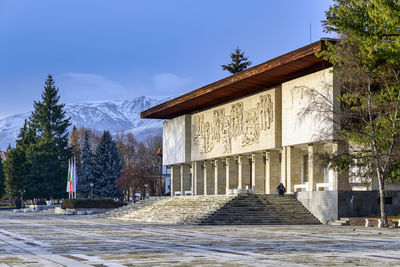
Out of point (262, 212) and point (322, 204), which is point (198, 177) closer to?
point (262, 212)

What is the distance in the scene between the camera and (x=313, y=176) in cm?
3612

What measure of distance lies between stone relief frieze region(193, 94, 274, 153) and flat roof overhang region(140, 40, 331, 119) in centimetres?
99

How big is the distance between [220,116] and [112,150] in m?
32.6

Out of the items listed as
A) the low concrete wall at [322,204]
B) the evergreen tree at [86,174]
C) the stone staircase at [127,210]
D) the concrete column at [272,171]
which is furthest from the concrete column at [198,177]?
the evergreen tree at [86,174]

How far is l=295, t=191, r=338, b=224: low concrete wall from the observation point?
32.7 meters

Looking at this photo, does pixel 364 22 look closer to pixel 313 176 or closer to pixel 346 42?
pixel 346 42

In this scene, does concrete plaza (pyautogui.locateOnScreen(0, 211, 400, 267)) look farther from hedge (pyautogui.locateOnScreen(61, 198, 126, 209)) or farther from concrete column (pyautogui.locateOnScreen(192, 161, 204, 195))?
hedge (pyautogui.locateOnScreen(61, 198, 126, 209))

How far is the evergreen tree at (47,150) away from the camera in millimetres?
75312

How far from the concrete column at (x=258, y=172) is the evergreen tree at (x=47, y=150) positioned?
3827 centimetres

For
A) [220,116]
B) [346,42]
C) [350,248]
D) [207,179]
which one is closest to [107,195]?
[207,179]

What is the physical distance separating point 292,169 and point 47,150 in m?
46.8

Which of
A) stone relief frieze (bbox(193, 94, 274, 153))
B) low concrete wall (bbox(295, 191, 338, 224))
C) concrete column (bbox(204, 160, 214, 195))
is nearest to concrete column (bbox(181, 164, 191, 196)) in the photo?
stone relief frieze (bbox(193, 94, 274, 153))

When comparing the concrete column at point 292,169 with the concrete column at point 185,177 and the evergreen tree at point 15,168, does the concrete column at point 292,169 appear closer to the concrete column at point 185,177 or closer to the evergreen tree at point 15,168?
the concrete column at point 185,177

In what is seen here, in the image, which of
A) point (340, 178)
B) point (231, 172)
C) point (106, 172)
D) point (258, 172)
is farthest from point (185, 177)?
point (340, 178)
